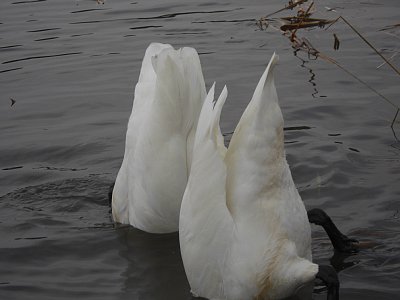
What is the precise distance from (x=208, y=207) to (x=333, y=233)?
1.10 meters

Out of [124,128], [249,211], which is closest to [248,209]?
[249,211]

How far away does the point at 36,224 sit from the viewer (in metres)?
6.07

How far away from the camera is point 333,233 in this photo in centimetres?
519

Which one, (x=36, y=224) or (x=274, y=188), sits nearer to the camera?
(x=274, y=188)

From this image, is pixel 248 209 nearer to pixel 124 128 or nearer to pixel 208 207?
pixel 208 207

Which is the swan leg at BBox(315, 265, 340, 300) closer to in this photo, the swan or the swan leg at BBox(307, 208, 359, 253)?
the swan

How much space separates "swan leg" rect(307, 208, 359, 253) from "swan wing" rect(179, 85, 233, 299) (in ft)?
2.73

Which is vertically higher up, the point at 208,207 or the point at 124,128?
the point at 208,207

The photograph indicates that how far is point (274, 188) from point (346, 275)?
3.10ft

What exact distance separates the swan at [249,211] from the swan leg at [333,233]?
1.75 feet

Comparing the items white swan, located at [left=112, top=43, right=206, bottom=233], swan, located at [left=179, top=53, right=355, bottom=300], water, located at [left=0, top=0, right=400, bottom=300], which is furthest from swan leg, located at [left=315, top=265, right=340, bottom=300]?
white swan, located at [left=112, top=43, right=206, bottom=233]

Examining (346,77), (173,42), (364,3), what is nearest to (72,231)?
(346,77)

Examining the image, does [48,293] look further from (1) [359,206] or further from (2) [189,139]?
(1) [359,206]

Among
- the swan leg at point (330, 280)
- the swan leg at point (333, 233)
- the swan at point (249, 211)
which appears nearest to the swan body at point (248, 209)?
the swan at point (249, 211)
